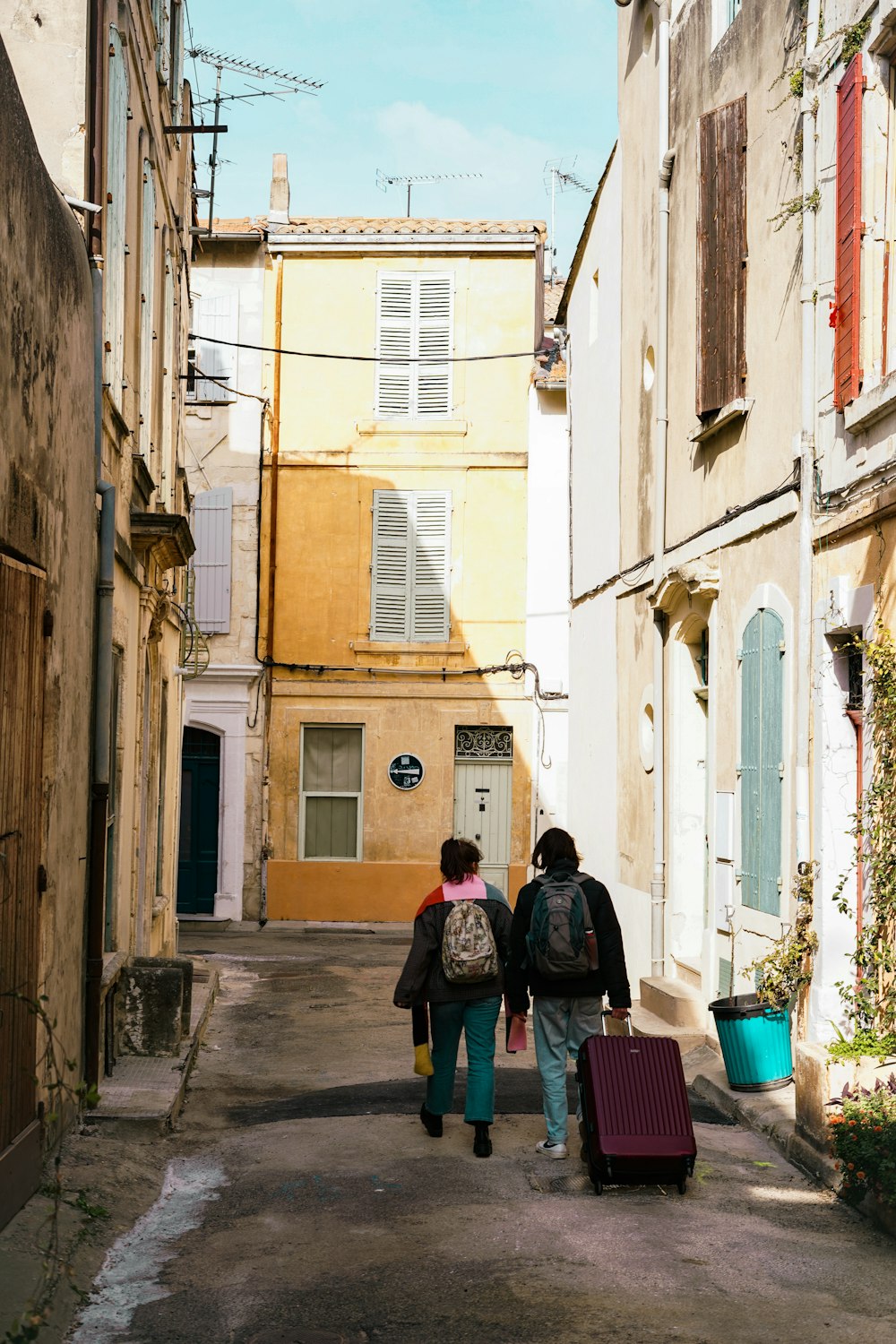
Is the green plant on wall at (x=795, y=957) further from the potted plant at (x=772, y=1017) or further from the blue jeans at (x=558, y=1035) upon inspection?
the blue jeans at (x=558, y=1035)

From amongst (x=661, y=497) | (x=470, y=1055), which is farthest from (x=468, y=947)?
(x=661, y=497)

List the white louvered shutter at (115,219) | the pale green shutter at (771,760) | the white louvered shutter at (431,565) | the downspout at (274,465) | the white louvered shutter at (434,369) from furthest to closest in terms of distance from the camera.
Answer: the white louvered shutter at (434,369), the white louvered shutter at (431,565), the downspout at (274,465), the pale green shutter at (771,760), the white louvered shutter at (115,219)

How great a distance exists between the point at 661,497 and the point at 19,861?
8056 millimetres

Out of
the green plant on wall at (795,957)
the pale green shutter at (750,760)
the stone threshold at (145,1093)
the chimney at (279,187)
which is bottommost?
the stone threshold at (145,1093)

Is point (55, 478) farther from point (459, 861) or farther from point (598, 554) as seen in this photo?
point (598, 554)

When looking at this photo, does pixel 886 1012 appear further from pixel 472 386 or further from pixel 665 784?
pixel 472 386

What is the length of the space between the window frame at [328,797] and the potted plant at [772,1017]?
14.3m

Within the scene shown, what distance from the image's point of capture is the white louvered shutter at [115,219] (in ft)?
31.0

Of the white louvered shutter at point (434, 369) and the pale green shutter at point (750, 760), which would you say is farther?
the white louvered shutter at point (434, 369)

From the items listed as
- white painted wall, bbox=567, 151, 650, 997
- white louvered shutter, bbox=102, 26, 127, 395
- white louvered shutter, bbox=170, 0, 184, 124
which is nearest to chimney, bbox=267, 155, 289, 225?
white painted wall, bbox=567, 151, 650, 997

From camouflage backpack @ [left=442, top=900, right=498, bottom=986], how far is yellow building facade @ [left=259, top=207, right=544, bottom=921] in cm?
1463

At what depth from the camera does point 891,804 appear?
297 inches

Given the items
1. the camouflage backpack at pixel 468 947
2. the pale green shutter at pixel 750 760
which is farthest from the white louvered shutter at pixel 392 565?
the camouflage backpack at pixel 468 947

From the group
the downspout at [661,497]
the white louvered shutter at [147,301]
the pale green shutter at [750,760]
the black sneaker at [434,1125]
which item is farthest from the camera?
the downspout at [661,497]
